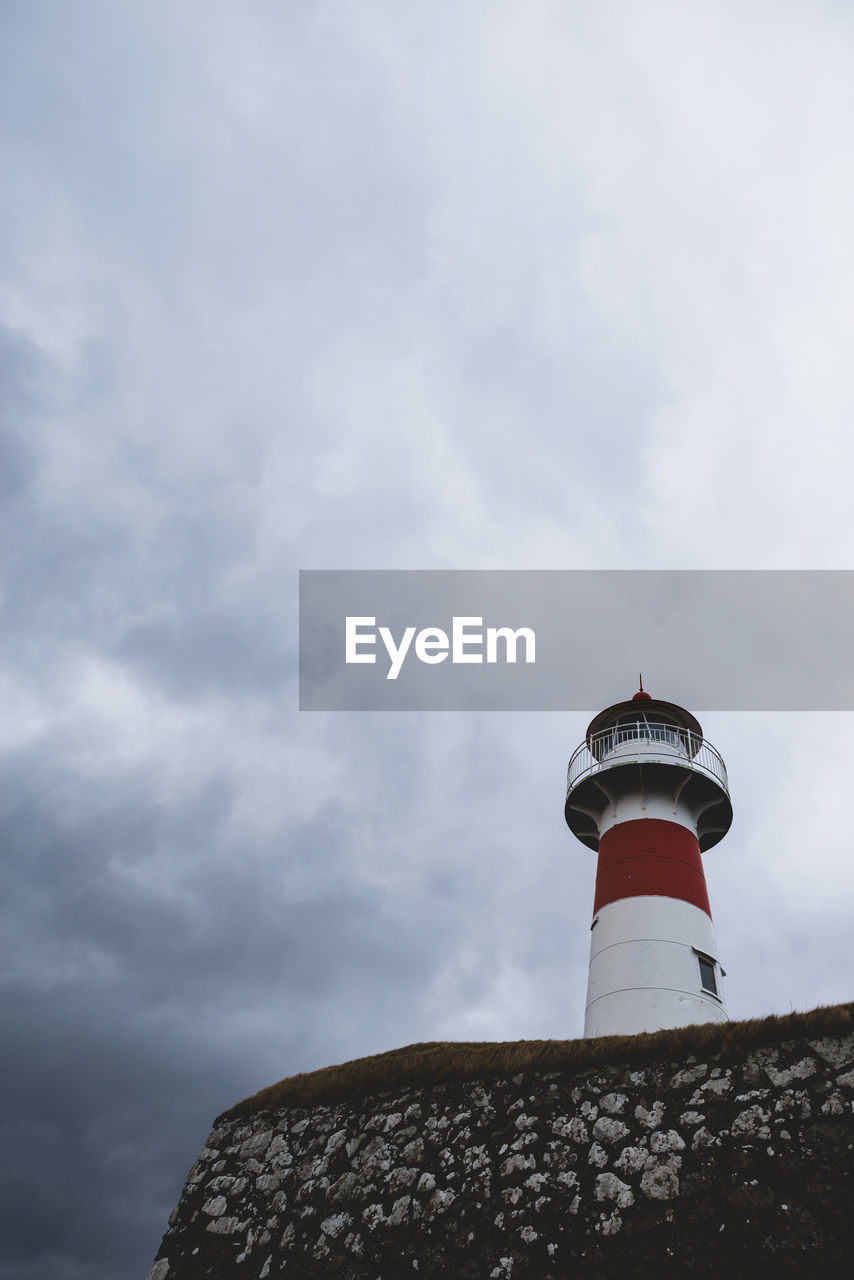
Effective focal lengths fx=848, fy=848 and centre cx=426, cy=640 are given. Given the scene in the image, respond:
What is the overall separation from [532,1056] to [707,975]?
755cm

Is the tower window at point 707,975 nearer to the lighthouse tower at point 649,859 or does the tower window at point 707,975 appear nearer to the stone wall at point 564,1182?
the lighthouse tower at point 649,859

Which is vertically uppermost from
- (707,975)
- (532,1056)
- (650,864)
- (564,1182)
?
(650,864)

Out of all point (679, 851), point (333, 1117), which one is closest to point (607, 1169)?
point (333, 1117)

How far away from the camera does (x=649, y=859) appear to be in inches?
629

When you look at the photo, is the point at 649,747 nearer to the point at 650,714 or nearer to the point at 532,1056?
the point at 650,714

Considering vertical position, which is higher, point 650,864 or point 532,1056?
point 650,864

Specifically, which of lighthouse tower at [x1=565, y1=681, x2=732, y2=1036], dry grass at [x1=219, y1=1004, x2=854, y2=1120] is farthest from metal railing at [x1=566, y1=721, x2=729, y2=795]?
dry grass at [x1=219, y1=1004, x2=854, y2=1120]

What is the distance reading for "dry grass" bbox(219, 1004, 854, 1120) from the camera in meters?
7.02

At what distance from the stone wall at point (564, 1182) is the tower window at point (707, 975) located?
7.42 meters

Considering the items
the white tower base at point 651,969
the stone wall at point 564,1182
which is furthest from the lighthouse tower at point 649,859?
the stone wall at point 564,1182

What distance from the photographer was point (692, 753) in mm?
17578

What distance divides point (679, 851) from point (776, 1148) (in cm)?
1022

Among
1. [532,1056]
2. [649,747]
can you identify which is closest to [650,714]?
[649,747]

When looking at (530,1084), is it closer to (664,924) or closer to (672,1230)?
(672,1230)
